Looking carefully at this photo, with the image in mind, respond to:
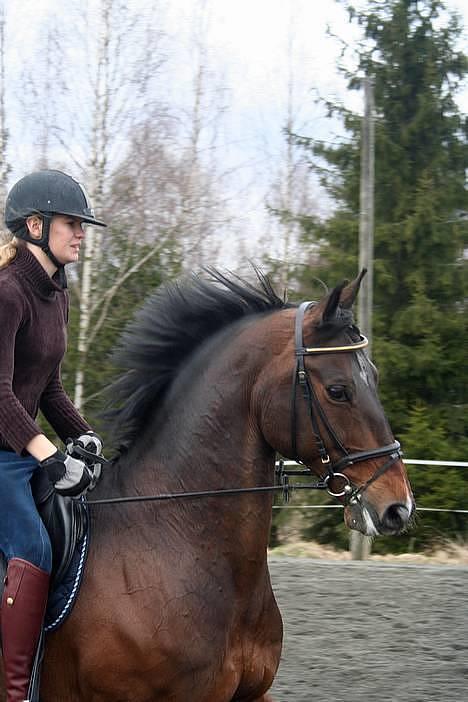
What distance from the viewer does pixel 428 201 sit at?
15.6m

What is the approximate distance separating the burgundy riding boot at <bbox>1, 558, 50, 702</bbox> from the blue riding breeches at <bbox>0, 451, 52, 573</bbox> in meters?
0.04

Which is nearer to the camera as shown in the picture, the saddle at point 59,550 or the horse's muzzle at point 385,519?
the horse's muzzle at point 385,519

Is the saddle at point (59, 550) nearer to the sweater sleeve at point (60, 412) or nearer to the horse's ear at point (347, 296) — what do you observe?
the sweater sleeve at point (60, 412)

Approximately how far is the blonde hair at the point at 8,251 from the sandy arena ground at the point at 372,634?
3348mm

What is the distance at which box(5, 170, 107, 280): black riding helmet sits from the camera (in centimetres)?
367

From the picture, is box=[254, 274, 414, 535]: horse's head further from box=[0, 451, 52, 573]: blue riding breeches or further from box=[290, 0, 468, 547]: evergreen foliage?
box=[290, 0, 468, 547]: evergreen foliage

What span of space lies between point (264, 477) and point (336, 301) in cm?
75

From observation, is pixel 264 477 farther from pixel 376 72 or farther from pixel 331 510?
pixel 376 72

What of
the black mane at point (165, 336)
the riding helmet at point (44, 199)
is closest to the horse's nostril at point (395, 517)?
the black mane at point (165, 336)

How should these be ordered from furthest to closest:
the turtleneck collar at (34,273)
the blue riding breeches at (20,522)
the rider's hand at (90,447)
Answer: the rider's hand at (90,447)
the turtleneck collar at (34,273)
the blue riding breeches at (20,522)

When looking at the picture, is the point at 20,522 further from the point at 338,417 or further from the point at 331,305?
the point at 331,305

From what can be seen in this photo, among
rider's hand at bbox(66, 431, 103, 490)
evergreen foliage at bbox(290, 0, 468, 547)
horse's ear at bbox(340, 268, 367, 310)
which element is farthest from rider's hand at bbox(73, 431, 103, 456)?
evergreen foliage at bbox(290, 0, 468, 547)

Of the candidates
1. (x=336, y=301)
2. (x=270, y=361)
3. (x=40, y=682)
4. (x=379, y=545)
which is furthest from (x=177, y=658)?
(x=379, y=545)

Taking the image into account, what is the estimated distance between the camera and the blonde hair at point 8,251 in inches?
142
